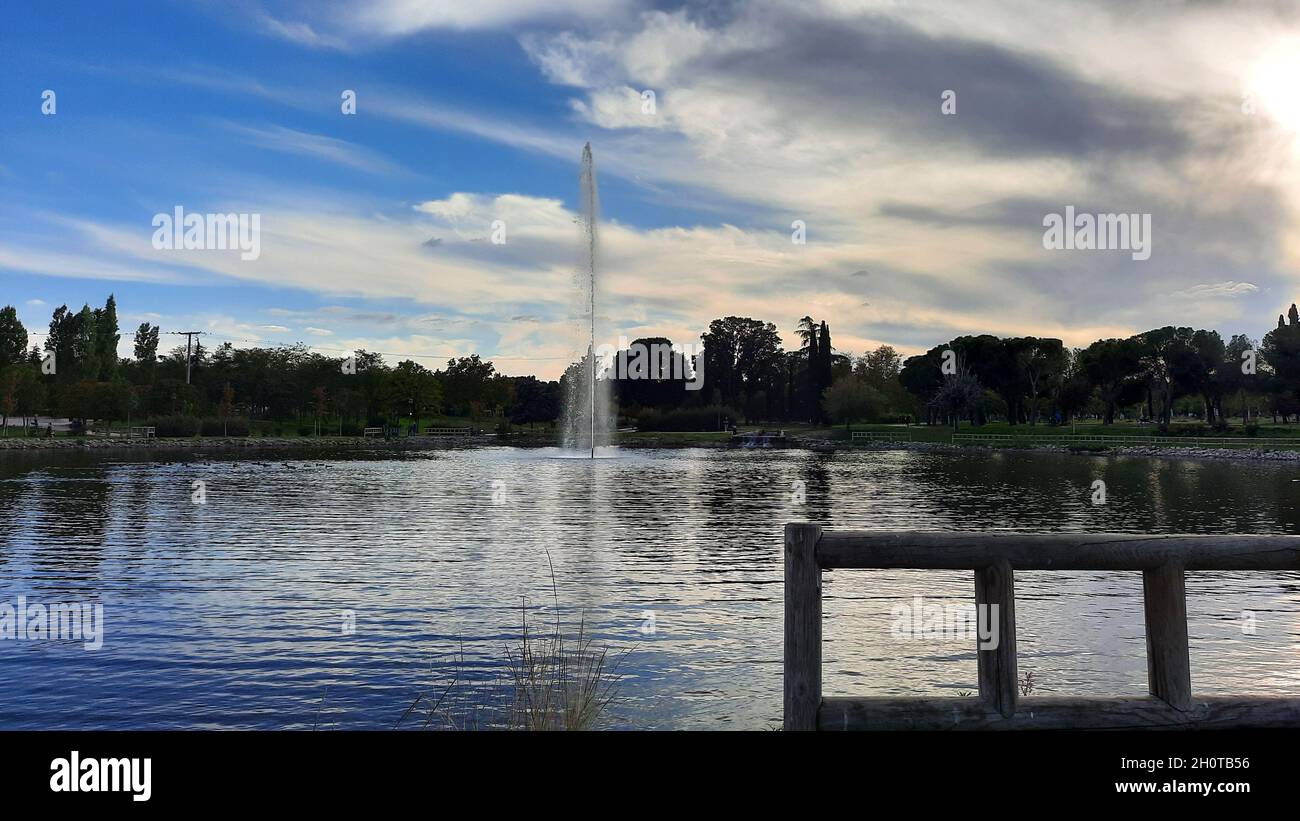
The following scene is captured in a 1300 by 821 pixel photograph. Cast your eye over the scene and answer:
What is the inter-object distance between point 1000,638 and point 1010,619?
0.18 meters

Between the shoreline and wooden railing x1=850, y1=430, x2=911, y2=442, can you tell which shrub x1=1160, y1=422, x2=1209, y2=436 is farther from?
wooden railing x1=850, y1=430, x2=911, y2=442

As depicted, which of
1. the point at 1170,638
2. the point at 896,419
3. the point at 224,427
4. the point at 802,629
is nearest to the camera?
the point at 802,629

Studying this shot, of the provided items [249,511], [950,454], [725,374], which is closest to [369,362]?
[725,374]

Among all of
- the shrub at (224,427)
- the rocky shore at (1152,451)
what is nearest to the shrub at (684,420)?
the rocky shore at (1152,451)

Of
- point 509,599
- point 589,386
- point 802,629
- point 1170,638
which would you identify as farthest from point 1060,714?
point 589,386

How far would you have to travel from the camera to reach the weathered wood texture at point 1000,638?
7906mm

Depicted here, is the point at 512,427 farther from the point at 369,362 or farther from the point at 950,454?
the point at 950,454

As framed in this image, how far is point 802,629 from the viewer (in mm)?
7875

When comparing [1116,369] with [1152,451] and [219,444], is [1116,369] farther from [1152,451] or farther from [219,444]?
[219,444]

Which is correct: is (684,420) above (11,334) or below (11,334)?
below

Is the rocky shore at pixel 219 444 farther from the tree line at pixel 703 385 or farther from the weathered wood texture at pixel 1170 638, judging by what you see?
the weathered wood texture at pixel 1170 638

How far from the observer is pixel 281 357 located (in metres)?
162

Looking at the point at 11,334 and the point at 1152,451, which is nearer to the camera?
the point at 1152,451

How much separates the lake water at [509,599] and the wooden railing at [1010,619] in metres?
3.72
